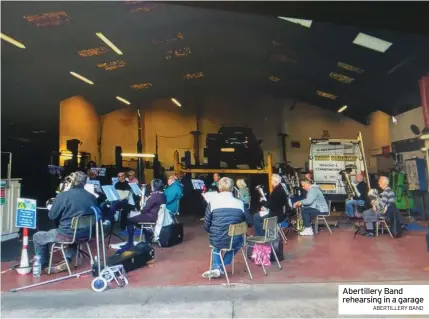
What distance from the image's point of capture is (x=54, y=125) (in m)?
12.4

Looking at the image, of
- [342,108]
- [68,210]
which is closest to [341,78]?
[342,108]

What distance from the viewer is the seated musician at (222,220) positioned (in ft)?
14.7

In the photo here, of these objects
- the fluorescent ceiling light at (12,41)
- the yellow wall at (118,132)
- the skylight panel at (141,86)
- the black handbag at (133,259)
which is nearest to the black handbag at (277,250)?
the black handbag at (133,259)

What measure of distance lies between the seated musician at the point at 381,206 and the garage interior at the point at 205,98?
0.32m

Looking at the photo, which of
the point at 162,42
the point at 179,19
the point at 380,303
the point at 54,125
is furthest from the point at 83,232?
the point at 54,125

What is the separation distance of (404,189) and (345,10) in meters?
8.26

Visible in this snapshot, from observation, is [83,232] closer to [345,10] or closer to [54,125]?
[345,10]

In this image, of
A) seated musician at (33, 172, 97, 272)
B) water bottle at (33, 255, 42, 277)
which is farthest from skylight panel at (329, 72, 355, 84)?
water bottle at (33, 255, 42, 277)

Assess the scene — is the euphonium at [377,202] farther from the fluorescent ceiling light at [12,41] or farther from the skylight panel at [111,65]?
the fluorescent ceiling light at [12,41]

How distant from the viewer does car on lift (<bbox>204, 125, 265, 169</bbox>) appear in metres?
12.2

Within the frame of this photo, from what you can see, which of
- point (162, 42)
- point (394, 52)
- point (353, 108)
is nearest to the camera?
point (394, 52)

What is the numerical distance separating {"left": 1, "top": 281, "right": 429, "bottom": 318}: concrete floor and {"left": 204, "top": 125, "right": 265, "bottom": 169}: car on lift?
8.16 meters

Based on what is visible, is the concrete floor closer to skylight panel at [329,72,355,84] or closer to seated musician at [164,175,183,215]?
seated musician at [164,175,183,215]

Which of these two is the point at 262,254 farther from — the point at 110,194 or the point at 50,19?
the point at 50,19
